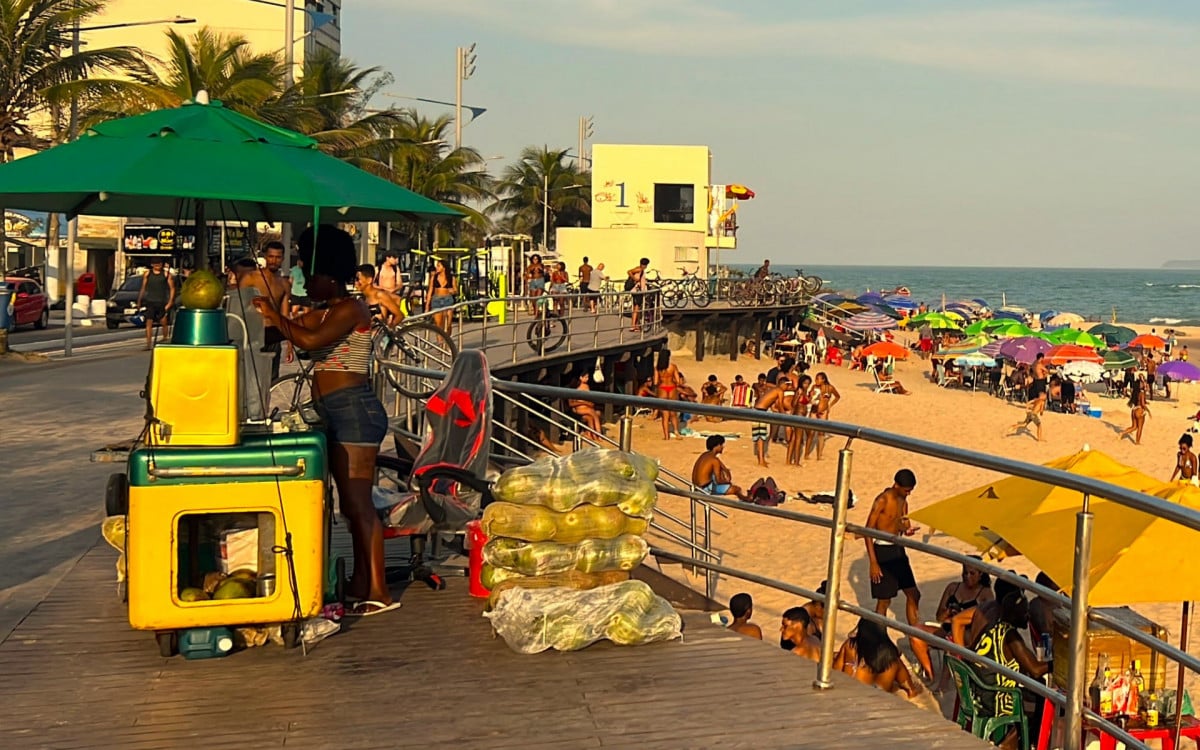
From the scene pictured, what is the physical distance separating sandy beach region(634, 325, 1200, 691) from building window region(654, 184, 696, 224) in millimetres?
14974

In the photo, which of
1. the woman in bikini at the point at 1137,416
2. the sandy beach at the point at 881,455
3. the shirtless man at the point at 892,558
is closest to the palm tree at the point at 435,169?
the sandy beach at the point at 881,455

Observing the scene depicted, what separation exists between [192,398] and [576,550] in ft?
5.46

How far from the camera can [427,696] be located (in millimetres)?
4684

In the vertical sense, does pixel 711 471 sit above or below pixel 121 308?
below

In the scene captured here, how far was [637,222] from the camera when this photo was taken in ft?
192

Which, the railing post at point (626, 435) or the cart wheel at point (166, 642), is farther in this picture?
the railing post at point (626, 435)

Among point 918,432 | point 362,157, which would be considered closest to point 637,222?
point 362,157

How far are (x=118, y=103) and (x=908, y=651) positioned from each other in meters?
17.6

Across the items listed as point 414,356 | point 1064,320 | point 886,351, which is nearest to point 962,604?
point 414,356

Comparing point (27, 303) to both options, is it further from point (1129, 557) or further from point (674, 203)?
point (674, 203)

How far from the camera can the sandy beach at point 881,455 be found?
14.5 m

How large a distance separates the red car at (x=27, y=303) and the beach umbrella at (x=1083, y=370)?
27.5 metres

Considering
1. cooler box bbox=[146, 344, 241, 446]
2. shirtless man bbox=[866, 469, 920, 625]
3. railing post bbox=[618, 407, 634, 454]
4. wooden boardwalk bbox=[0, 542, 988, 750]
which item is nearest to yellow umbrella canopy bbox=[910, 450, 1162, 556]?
shirtless man bbox=[866, 469, 920, 625]

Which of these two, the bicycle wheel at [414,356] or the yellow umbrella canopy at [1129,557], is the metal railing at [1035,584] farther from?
the bicycle wheel at [414,356]
